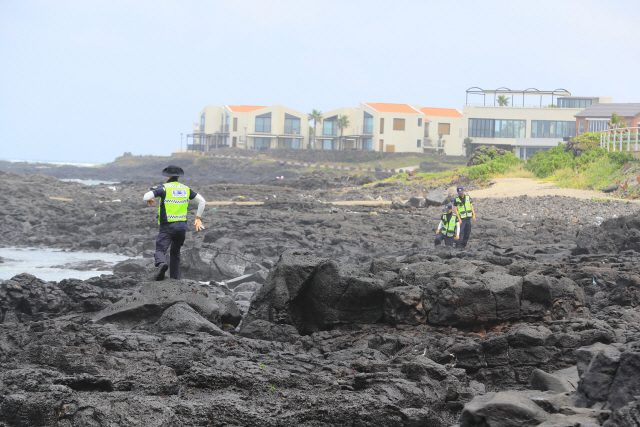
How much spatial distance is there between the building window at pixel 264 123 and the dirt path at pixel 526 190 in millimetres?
52936

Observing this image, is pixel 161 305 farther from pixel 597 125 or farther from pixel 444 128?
pixel 444 128

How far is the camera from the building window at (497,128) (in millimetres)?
60250

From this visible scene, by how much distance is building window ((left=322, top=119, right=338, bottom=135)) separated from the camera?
82338mm

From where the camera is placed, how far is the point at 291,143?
8519cm

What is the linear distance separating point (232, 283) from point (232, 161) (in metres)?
64.5

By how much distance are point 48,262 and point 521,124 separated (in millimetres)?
51524

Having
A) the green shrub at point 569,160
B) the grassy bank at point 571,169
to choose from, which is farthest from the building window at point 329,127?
the green shrub at point 569,160

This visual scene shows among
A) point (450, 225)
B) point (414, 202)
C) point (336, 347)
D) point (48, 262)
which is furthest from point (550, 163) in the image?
→ point (336, 347)

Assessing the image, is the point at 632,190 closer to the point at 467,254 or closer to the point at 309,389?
the point at 467,254

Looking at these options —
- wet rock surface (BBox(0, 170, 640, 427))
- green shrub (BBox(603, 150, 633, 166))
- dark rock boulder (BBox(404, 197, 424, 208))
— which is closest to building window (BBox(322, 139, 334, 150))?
green shrub (BBox(603, 150, 633, 166))

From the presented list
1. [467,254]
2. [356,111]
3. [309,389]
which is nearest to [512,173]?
[467,254]

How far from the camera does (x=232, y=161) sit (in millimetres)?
76312

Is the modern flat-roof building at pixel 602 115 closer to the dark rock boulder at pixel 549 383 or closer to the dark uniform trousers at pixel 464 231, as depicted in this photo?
the dark uniform trousers at pixel 464 231

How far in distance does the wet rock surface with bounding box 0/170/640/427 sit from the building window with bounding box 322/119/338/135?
70362 mm
